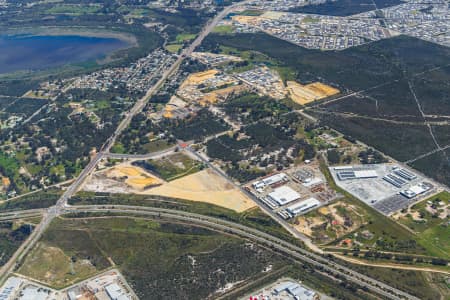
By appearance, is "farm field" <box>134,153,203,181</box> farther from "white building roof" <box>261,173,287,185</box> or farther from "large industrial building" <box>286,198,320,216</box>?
"large industrial building" <box>286,198,320,216</box>

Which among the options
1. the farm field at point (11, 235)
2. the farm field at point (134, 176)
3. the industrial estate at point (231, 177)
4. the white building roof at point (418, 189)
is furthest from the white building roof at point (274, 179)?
the farm field at point (11, 235)

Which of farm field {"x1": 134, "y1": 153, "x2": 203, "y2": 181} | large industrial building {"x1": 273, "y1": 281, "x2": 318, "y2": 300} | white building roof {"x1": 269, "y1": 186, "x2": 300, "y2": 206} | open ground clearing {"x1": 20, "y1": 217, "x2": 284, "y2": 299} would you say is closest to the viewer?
large industrial building {"x1": 273, "y1": 281, "x2": 318, "y2": 300}

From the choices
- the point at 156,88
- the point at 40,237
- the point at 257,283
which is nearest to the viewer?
the point at 257,283

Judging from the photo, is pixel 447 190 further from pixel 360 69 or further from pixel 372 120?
pixel 360 69

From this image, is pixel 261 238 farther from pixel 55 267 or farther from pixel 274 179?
pixel 55 267

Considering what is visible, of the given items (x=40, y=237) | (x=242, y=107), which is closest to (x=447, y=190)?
(x=242, y=107)

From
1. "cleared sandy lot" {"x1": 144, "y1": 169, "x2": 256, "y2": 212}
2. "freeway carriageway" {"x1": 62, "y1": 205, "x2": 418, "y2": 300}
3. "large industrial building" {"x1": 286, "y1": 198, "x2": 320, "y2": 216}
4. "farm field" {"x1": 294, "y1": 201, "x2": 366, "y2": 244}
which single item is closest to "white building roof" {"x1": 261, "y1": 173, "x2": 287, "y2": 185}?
"cleared sandy lot" {"x1": 144, "y1": 169, "x2": 256, "y2": 212}

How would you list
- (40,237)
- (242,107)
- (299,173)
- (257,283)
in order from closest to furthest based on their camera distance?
1. (257,283)
2. (40,237)
3. (299,173)
4. (242,107)
